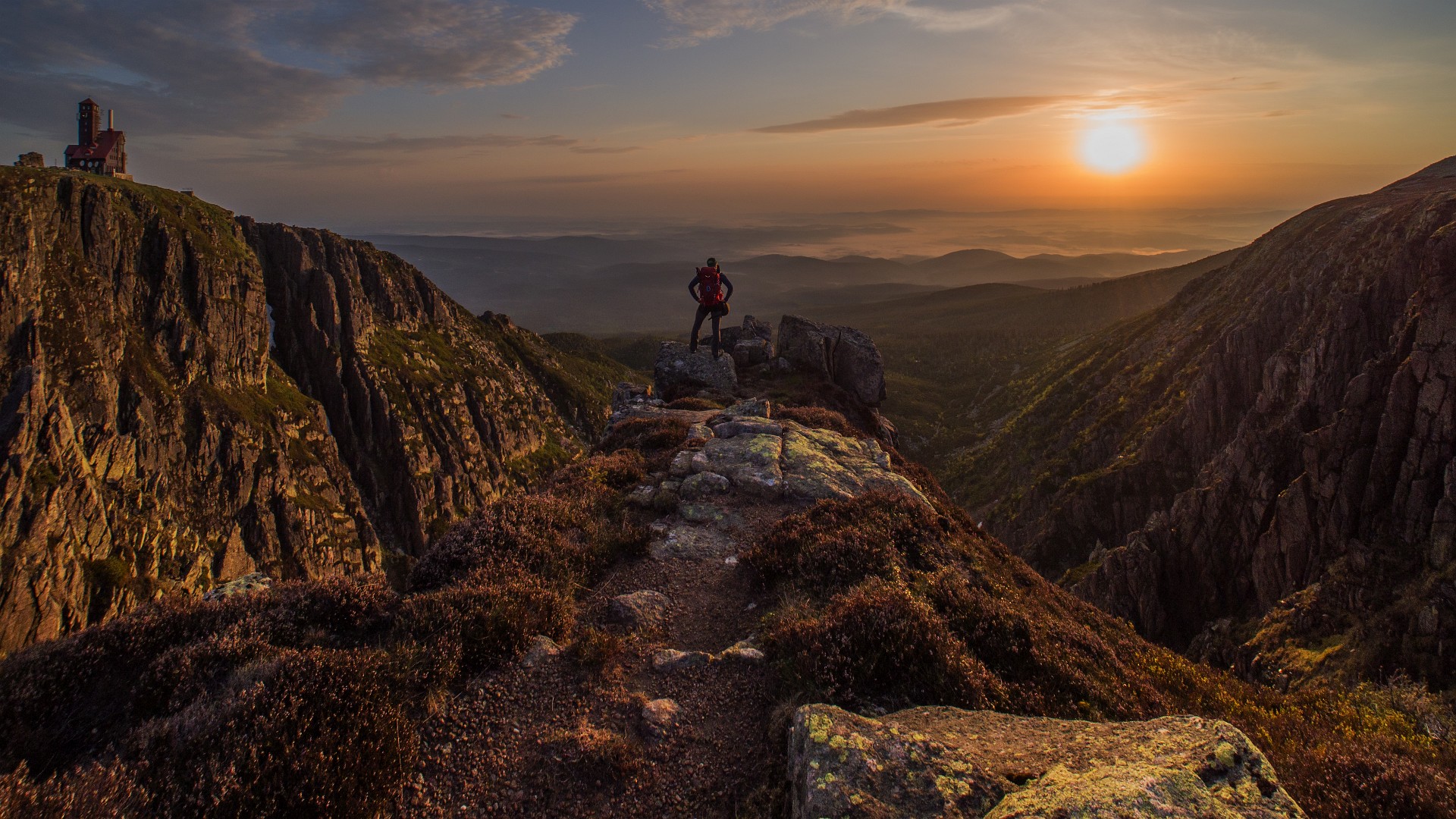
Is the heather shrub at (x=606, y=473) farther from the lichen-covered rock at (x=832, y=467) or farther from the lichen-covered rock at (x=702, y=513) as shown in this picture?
the lichen-covered rock at (x=832, y=467)

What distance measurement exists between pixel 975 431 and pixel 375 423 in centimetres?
14848

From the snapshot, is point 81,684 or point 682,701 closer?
point 81,684

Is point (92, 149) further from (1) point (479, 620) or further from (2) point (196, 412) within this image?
(1) point (479, 620)

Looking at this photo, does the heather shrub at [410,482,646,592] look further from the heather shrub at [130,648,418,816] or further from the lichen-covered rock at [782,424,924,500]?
the lichen-covered rock at [782,424,924,500]

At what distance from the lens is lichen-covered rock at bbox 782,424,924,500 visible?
1591cm

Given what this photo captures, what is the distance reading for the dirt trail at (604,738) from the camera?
6016 mm

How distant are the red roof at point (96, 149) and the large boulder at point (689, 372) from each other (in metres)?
175

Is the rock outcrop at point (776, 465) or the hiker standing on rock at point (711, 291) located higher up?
the hiker standing on rock at point (711, 291)

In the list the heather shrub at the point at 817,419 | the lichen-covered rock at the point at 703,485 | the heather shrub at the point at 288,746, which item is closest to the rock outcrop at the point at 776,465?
the lichen-covered rock at the point at 703,485

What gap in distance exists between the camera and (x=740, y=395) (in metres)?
33.5

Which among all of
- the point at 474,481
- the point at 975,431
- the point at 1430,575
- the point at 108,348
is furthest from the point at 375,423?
the point at 1430,575

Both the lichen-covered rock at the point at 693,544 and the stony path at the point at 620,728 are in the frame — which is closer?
the stony path at the point at 620,728

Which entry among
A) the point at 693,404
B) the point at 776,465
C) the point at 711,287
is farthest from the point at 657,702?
the point at 711,287

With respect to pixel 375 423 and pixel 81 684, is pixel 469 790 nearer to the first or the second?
pixel 81 684
